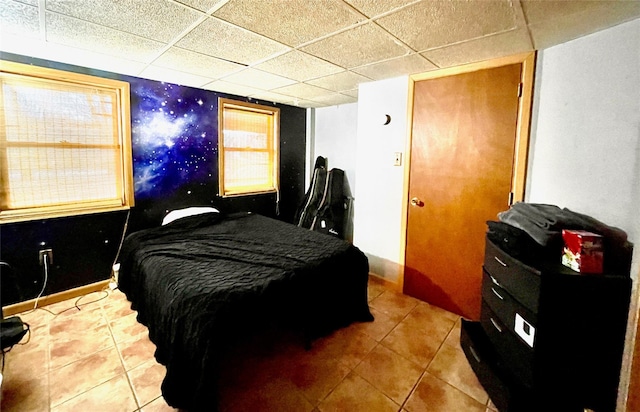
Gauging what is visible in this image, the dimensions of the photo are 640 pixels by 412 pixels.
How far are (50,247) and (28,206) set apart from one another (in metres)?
0.38

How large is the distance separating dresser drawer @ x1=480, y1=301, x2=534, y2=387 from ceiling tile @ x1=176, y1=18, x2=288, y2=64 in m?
2.22

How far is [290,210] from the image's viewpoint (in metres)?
4.30

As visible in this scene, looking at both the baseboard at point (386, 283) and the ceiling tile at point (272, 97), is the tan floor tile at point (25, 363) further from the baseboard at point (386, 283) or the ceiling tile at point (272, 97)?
the ceiling tile at point (272, 97)

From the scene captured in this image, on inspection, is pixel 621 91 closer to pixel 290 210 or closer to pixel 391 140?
pixel 391 140

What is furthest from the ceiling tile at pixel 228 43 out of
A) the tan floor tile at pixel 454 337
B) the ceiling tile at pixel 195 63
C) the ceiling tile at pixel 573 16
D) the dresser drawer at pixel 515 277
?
the tan floor tile at pixel 454 337

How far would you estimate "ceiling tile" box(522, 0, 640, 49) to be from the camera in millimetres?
1367

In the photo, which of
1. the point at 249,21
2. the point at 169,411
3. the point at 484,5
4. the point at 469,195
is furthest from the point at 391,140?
the point at 169,411

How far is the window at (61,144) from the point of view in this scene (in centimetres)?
222

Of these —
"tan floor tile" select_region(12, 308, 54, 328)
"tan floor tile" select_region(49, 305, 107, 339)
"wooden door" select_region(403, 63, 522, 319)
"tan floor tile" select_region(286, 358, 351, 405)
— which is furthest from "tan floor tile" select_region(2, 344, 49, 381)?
"wooden door" select_region(403, 63, 522, 319)

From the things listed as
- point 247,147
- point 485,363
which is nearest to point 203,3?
point 247,147

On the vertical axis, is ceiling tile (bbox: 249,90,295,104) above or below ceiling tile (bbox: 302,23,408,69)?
above

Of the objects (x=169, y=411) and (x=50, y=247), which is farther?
(x=50, y=247)

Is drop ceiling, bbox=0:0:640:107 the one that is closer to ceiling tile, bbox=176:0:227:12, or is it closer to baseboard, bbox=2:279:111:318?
ceiling tile, bbox=176:0:227:12

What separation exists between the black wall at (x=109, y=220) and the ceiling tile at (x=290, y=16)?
1759 mm
